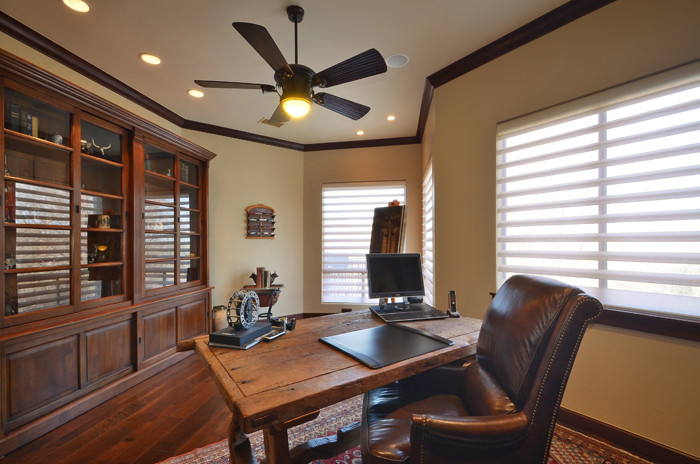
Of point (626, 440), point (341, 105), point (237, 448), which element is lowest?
point (626, 440)

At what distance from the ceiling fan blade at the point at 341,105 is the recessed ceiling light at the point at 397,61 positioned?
68cm

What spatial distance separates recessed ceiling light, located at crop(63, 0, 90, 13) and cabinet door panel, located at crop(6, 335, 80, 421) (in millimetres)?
2332

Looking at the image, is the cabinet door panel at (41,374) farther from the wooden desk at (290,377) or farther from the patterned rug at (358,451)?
the wooden desk at (290,377)

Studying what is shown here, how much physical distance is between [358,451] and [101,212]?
2847 millimetres

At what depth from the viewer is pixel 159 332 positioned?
2.93 metres

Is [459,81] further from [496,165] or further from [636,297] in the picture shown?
[636,297]

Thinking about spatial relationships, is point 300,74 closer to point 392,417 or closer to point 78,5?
point 78,5

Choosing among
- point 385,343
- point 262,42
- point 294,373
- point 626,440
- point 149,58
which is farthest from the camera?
point 149,58

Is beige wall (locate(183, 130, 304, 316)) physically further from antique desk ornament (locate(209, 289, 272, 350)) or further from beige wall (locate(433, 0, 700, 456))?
antique desk ornament (locate(209, 289, 272, 350))

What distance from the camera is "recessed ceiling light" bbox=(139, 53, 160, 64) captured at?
8.14 ft

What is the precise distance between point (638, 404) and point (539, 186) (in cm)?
150

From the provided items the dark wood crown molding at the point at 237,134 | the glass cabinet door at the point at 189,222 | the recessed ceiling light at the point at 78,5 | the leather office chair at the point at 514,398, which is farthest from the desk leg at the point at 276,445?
the dark wood crown molding at the point at 237,134

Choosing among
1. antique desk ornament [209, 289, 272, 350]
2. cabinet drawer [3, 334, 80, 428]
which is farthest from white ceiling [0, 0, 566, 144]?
cabinet drawer [3, 334, 80, 428]

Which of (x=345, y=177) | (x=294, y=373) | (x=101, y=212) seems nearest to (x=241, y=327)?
(x=294, y=373)
